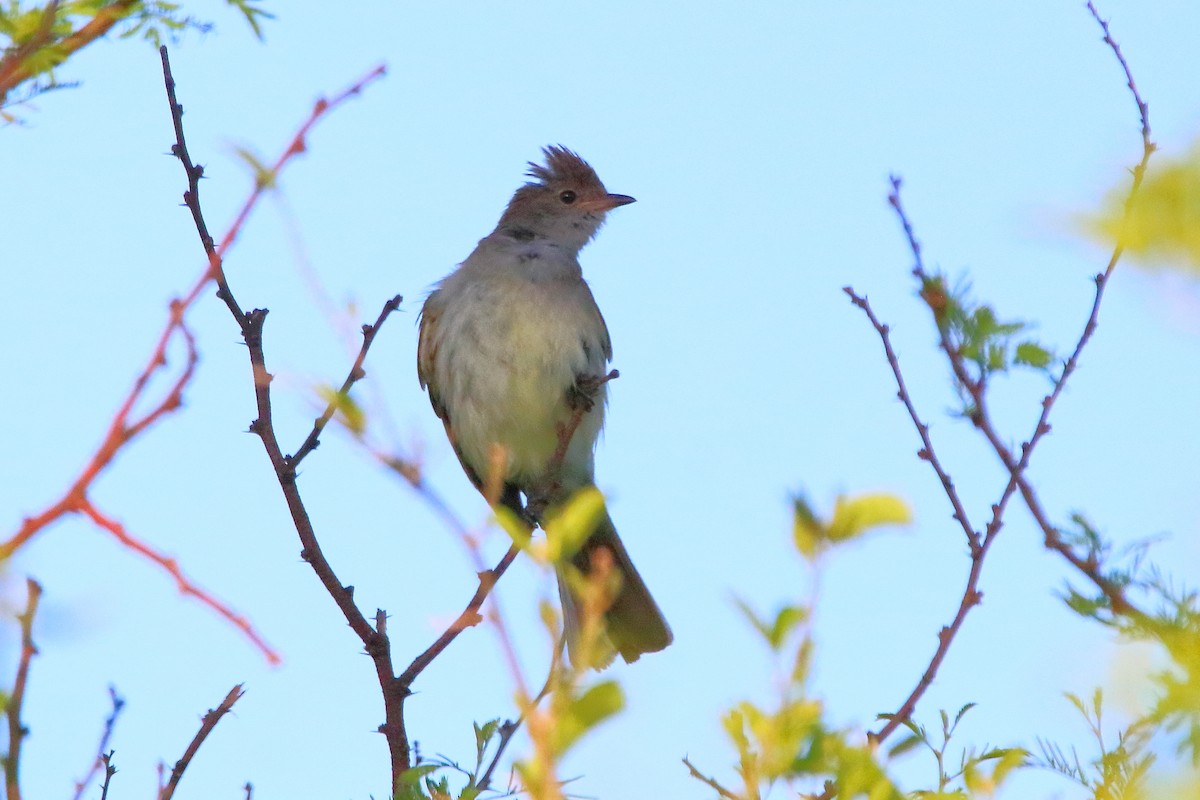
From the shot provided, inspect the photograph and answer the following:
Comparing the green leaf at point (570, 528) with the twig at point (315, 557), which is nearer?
the green leaf at point (570, 528)

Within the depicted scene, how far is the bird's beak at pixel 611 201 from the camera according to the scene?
8758mm

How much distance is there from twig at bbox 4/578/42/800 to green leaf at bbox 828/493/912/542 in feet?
3.52

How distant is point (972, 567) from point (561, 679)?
1.77 metres

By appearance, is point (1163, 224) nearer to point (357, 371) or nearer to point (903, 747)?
point (903, 747)

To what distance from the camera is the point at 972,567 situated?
3211 millimetres

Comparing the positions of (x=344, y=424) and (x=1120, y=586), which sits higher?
(x=344, y=424)

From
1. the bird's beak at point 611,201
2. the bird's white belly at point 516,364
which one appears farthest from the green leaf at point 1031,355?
the bird's beak at point 611,201

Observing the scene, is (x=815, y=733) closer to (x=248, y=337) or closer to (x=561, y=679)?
(x=561, y=679)

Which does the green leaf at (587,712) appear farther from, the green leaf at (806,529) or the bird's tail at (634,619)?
the bird's tail at (634,619)

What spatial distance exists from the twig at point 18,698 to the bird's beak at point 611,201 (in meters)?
7.01

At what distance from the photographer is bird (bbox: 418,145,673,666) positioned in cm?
748

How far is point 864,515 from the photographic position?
1714 millimetres

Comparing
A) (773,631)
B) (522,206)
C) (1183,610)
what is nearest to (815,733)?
(773,631)

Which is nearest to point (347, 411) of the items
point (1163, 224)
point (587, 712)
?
point (587, 712)
